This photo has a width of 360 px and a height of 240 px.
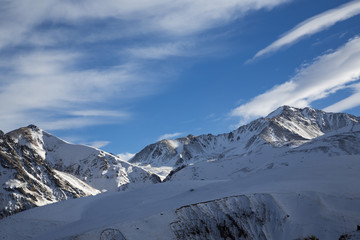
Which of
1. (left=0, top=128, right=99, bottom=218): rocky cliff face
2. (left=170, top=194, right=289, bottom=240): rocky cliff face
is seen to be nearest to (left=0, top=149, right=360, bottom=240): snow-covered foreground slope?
(left=170, top=194, right=289, bottom=240): rocky cliff face

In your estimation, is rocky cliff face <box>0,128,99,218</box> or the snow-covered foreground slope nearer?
the snow-covered foreground slope

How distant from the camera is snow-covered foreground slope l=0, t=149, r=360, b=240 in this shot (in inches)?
1401

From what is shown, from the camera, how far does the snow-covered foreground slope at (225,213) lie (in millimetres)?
35594

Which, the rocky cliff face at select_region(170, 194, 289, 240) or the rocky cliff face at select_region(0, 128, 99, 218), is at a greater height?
the rocky cliff face at select_region(0, 128, 99, 218)

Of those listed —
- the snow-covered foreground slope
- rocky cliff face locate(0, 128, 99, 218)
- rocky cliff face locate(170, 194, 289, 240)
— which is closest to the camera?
the snow-covered foreground slope

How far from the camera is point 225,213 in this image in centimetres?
3844

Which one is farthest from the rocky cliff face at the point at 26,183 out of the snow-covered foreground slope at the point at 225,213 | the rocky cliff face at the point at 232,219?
the rocky cliff face at the point at 232,219

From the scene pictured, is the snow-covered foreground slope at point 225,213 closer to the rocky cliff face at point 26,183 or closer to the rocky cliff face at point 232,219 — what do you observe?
the rocky cliff face at point 232,219

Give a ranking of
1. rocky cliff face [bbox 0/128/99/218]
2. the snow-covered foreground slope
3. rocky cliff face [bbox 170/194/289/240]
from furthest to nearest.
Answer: rocky cliff face [bbox 0/128/99/218] < rocky cliff face [bbox 170/194/289/240] < the snow-covered foreground slope

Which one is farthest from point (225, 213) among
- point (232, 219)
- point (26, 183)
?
point (26, 183)

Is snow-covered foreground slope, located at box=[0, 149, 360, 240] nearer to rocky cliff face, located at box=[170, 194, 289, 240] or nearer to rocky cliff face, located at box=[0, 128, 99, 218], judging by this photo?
rocky cliff face, located at box=[170, 194, 289, 240]

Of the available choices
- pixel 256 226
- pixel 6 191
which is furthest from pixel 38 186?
pixel 256 226

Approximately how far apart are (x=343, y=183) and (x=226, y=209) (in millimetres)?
17292

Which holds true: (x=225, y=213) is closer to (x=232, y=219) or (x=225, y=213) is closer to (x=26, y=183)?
(x=232, y=219)
